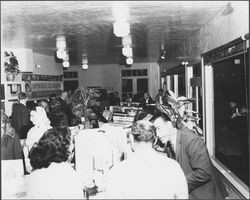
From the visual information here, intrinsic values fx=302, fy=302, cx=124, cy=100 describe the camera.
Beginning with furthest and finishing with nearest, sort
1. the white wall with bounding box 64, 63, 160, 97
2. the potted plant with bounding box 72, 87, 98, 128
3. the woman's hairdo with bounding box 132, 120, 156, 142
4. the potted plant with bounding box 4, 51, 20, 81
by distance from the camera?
1. the white wall with bounding box 64, 63, 160, 97
2. the potted plant with bounding box 4, 51, 20, 81
3. the potted plant with bounding box 72, 87, 98, 128
4. the woman's hairdo with bounding box 132, 120, 156, 142

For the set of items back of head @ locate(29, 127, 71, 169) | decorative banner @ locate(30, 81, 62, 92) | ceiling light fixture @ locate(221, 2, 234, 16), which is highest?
ceiling light fixture @ locate(221, 2, 234, 16)

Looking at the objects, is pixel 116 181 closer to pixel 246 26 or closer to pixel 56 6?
pixel 246 26

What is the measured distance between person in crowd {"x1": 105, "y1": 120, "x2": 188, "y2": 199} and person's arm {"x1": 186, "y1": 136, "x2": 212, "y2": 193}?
1.87 feet

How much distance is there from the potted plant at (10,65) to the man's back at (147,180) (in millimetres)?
6034

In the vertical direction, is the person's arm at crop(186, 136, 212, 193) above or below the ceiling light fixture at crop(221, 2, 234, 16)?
below

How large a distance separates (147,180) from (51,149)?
2.56 feet

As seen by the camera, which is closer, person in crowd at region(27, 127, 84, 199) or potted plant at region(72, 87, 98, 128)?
person in crowd at region(27, 127, 84, 199)

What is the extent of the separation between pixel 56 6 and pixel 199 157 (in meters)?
2.22

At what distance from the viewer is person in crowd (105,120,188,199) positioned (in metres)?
2.04

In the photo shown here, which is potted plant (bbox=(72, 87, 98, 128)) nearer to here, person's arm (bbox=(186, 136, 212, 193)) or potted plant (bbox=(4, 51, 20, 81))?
person's arm (bbox=(186, 136, 212, 193))

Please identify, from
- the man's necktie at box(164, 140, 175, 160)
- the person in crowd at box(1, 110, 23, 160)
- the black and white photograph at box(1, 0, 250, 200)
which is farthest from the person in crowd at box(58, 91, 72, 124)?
the man's necktie at box(164, 140, 175, 160)

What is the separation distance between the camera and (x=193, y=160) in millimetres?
2719

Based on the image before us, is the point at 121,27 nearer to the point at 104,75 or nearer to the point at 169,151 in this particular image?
the point at 169,151

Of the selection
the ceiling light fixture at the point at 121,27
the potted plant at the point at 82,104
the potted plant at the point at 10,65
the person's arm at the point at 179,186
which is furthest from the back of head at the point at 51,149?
the potted plant at the point at 10,65
